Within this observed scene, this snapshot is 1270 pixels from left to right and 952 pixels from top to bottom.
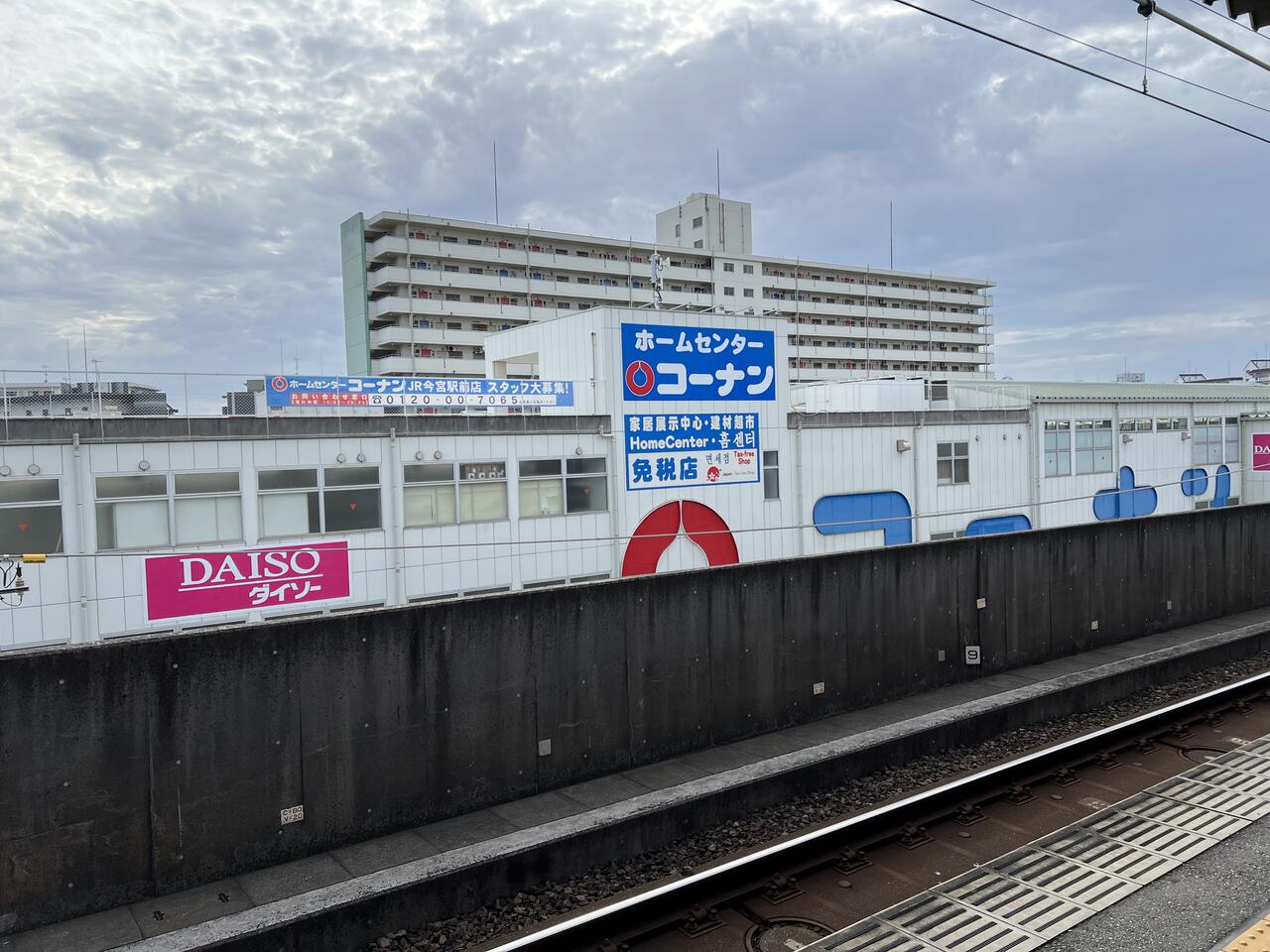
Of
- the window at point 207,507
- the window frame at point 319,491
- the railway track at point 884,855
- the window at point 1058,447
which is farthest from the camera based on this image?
the window at point 1058,447

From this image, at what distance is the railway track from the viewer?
217 inches

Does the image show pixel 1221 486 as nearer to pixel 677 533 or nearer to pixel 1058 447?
pixel 1058 447

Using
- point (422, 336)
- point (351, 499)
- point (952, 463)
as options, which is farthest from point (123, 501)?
point (422, 336)

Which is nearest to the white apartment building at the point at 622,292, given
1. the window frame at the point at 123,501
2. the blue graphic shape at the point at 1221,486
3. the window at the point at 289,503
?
the blue graphic shape at the point at 1221,486

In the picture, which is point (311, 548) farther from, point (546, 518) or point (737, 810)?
point (737, 810)

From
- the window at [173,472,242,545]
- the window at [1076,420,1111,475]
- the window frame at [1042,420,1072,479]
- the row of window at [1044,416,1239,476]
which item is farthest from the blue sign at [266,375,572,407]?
the window at [1076,420,1111,475]

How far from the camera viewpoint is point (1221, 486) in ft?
122

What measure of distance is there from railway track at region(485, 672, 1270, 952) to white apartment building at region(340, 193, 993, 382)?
25437 millimetres

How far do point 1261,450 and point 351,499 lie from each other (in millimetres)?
38615

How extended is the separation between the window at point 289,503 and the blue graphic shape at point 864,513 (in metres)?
13.8

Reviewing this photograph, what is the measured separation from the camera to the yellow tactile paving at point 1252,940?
506 centimetres

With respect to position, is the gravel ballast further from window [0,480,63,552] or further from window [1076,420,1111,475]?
window [1076,420,1111,475]

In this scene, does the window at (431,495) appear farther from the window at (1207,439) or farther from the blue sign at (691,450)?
the window at (1207,439)

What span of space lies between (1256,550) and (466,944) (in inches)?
611
